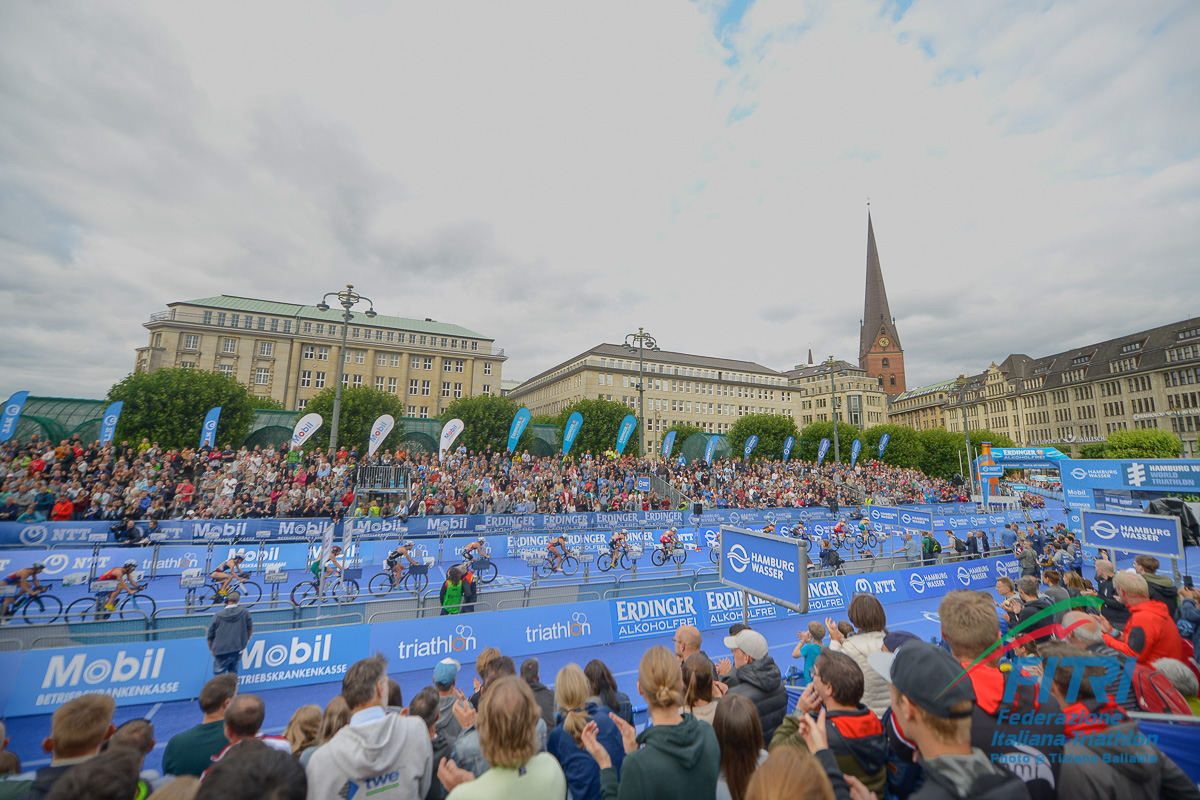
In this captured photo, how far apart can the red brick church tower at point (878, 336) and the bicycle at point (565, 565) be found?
12550cm

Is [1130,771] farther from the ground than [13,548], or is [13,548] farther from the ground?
[1130,771]

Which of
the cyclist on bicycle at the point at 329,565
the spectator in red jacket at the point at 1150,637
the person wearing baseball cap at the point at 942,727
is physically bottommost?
the cyclist on bicycle at the point at 329,565

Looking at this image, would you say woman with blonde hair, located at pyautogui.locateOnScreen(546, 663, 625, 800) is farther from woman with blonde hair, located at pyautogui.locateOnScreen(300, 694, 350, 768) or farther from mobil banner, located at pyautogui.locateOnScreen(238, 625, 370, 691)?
mobil banner, located at pyautogui.locateOnScreen(238, 625, 370, 691)

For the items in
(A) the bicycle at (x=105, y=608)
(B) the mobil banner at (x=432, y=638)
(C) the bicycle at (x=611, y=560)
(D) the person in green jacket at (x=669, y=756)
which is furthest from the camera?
(C) the bicycle at (x=611, y=560)

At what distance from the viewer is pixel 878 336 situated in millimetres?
123000

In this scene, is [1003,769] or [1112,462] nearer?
[1003,769]

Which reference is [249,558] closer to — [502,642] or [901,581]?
[502,642]

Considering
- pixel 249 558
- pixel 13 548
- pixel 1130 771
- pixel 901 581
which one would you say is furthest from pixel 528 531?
pixel 1130 771

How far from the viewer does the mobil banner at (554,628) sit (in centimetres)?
1070

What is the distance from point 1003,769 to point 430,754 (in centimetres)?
318

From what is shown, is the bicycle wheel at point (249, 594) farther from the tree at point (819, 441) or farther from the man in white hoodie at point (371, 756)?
the tree at point (819, 441)

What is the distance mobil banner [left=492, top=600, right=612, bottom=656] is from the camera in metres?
10.7

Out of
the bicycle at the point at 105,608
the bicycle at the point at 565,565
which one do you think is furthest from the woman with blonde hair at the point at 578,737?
the bicycle at the point at 565,565

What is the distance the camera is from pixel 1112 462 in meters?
22.7
